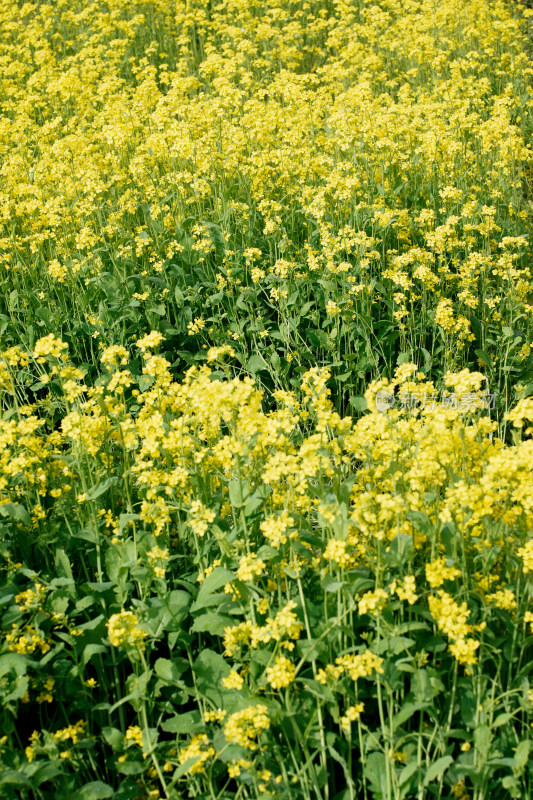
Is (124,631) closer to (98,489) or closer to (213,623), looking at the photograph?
(213,623)

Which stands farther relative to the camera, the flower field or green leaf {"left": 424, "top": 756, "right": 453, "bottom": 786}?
the flower field

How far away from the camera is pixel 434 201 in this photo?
5445 millimetres

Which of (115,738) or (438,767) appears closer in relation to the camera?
(438,767)

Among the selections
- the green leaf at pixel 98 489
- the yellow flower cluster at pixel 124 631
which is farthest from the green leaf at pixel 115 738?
the green leaf at pixel 98 489

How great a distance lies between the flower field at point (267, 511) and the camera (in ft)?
7.54

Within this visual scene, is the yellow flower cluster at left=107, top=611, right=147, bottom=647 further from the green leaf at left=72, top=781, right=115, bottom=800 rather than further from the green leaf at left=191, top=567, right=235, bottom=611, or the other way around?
the green leaf at left=72, top=781, right=115, bottom=800

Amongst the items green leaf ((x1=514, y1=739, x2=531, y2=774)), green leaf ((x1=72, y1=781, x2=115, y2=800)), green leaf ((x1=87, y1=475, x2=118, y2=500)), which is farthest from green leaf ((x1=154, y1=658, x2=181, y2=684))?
green leaf ((x1=514, y1=739, x2=531, y2=774))

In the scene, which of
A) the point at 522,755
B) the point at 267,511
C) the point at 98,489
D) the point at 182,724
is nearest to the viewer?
the point at 522,755

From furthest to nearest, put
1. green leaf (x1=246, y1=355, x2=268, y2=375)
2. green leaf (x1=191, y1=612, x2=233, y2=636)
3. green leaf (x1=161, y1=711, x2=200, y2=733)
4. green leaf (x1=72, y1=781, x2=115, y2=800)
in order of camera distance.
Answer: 1. green leaf (x1=246, y1=355, x2=268, y2=375)
2. green leaf (x1=191, y1=612, x2=233, y2=636)
3. green leaf (x1=161, y1=711, x2=200, y2=733)
4. green leaf (x1=72, y1=781, x2=115, y2=800)

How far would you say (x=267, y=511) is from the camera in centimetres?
282

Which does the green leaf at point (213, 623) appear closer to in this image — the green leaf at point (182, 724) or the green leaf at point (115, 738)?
the green leaf at point (182, 724)

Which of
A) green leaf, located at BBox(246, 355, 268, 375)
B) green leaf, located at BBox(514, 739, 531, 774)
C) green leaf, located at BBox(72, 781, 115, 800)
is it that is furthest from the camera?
green leaf, located at BBox(246, 355, 268, 375)

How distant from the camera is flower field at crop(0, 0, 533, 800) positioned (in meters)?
2.30

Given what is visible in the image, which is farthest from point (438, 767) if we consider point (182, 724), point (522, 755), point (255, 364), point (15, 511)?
point (255, 364)
